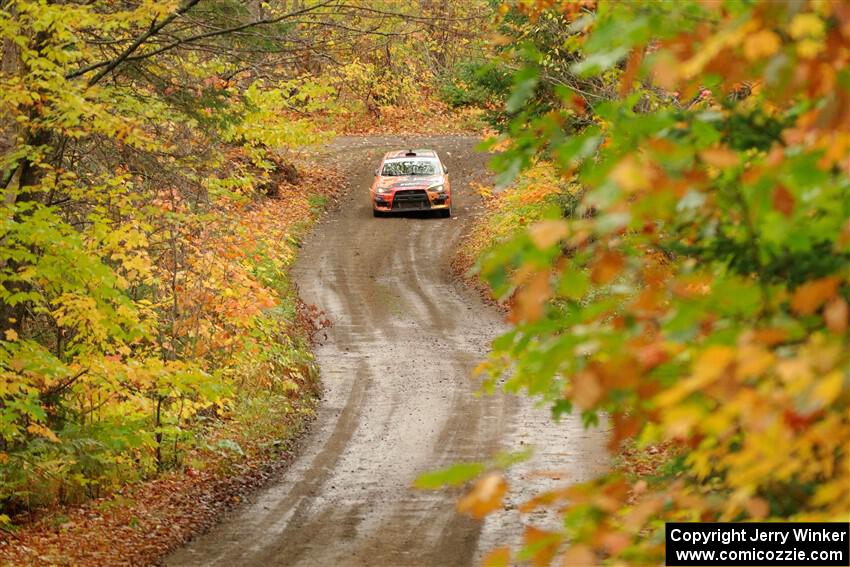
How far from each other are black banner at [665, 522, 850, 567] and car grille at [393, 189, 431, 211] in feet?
88.8

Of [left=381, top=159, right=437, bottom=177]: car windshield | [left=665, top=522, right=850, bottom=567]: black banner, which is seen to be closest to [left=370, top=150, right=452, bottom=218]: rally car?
[left=381, top=159, right=437, bottom=177]: car windshield

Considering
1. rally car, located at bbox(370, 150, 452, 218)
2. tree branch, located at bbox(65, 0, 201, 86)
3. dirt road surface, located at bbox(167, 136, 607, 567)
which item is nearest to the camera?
tree branch, located at bbox(65, 0, 201, 86)

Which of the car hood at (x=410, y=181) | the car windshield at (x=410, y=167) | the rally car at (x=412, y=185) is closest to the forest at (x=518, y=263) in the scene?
the rally car at (x=412, y=185)

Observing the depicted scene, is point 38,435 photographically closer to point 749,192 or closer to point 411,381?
point 411,381

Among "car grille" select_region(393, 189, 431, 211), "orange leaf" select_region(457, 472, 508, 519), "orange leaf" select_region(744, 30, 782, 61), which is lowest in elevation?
"orange leaf" select_region(457, 472, 508, 519)

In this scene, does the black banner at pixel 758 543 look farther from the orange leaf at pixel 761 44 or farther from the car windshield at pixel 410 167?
the car windshield at pixel 410 167

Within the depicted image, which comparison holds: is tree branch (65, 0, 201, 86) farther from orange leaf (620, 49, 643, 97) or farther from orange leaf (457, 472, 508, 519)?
orange leaf (457, 472, 508, 519)

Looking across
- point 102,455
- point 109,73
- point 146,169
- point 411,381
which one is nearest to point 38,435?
point 102,455

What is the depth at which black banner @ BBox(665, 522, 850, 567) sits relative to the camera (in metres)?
3.49

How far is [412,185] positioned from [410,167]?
1.85ft

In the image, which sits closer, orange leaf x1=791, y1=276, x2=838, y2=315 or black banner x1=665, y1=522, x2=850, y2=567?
orange leaf x1=791, y1=276, x2=838, y2=315

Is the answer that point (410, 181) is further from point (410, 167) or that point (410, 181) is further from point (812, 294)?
point (812, 294)

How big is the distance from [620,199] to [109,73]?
31.9ft

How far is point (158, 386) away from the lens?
11000 mm
